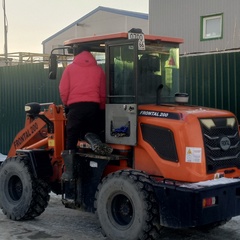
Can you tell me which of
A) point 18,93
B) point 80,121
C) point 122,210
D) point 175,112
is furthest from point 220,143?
point 18,93

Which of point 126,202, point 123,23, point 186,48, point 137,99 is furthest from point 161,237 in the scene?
point 123,23

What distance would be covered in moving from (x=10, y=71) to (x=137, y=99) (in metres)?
8.50

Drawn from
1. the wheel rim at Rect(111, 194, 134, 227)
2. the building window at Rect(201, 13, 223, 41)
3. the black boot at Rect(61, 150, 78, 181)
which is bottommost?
the wheel rim at Rect(111, 194, 134, 227)

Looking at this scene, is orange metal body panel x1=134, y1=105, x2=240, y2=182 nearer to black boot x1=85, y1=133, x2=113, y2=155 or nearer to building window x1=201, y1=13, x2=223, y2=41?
black boot x1=85, y1=133, x2=113, y2=155

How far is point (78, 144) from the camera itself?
22.7 feet

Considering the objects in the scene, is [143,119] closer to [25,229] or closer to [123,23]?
[25,229]

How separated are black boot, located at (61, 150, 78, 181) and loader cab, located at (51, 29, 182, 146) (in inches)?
20.3

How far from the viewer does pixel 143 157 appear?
6.30 meters

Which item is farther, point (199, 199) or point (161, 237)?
point (161, 237)

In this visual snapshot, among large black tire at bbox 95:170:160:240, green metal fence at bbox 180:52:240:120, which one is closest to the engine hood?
large black tire at bbox 95:170:160:240

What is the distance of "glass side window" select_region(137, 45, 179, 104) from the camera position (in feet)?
Answer: 21.2

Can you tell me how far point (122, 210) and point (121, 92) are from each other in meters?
1.40

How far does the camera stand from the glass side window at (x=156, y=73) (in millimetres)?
6469

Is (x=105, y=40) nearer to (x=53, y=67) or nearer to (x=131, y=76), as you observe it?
(x=131, y=76)
